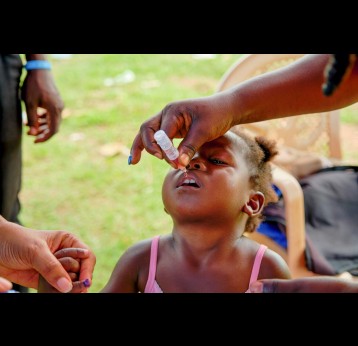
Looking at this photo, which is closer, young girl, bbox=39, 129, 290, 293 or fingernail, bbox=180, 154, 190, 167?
fingernail, bbox=180, 154, 190, 167

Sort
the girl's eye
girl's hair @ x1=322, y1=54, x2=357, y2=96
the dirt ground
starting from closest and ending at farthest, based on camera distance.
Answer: girl's hair @ x1=322, y1=54, x2=357, y2=96, the girl's eye, the dirt ground

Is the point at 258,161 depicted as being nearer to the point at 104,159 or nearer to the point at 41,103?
the point at 41,103

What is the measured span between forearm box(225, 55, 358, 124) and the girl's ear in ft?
0.72

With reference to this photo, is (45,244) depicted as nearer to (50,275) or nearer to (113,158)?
(50,275)

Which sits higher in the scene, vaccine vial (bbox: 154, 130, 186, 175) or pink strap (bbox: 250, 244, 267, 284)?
vaccine vial (bbox: 154, 130, 186, 175)

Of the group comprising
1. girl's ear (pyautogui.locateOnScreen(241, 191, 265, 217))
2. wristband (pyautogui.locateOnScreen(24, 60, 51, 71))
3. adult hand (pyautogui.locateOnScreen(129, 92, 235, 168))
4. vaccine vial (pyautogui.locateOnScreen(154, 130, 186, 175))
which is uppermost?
wristband (pyautogui.locateOnScreen(24, 60, 51, 71))

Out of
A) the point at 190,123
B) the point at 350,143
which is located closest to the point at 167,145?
the point at 190,123

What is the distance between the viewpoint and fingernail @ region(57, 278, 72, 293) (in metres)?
1.17

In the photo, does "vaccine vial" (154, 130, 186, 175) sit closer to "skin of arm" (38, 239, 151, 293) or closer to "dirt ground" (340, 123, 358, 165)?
"skin of arm" (38, 239, 151, 293)

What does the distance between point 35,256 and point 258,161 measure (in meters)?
0.62

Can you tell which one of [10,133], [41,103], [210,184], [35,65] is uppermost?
[35,65]

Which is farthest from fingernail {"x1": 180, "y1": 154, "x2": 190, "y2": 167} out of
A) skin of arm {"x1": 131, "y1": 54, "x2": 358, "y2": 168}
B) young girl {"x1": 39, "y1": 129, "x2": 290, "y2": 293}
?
young girl {"x1": 39, "y1": 129, "x2": 290, "y2": 293}

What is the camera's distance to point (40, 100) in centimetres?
207
